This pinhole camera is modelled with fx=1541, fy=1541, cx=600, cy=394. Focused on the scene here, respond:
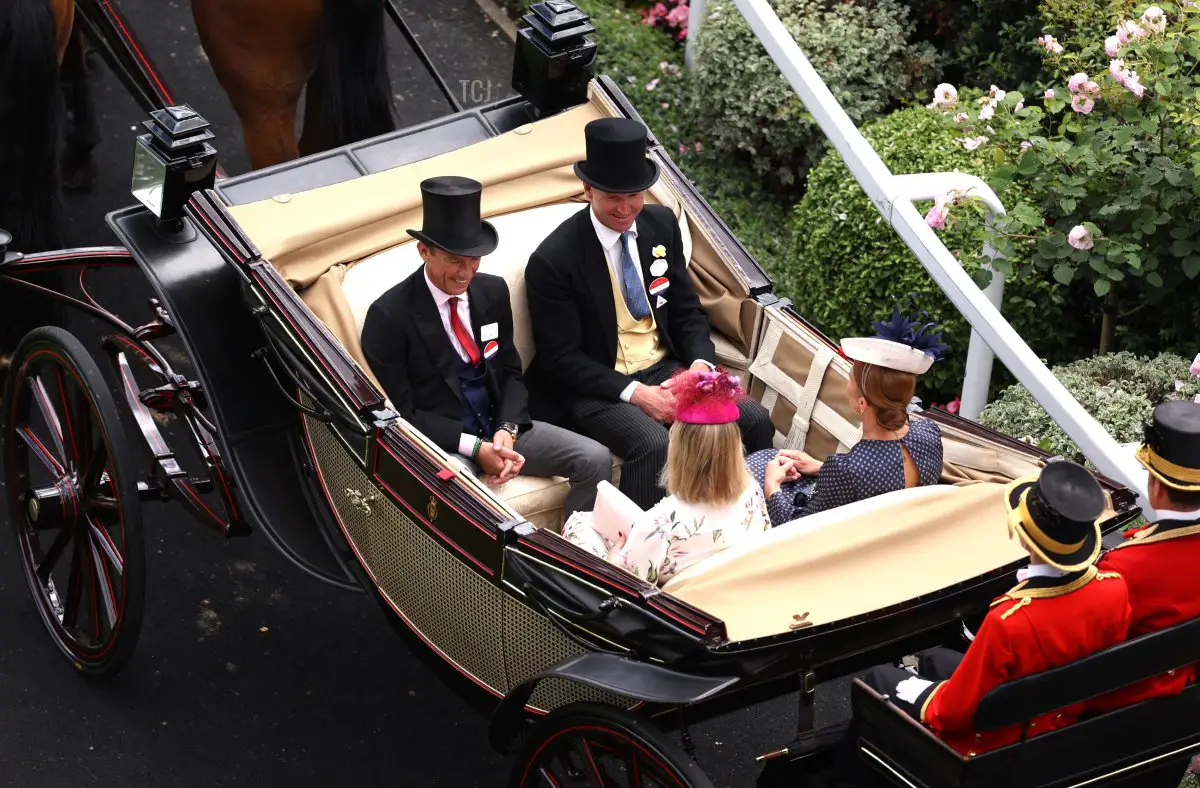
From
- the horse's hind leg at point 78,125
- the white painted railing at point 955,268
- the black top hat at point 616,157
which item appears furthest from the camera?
the horse's hind leg at point 78,125

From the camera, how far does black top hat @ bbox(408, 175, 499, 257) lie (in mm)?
3814

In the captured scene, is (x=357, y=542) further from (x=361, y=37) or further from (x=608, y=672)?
(x=361, y=37)

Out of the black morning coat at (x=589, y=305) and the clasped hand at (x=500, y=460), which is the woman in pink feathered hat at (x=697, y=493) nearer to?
the clasped hand at (x=500, y=460)

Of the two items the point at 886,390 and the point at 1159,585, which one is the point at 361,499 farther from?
the point at 1159,585

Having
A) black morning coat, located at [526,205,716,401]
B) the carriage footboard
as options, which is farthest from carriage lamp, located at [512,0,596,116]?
the carriage footboard

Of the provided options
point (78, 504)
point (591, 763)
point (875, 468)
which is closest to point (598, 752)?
point (591, 763)

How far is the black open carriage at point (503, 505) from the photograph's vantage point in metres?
3.07

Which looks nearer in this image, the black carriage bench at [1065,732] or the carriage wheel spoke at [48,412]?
the black carriage bench at [1065,732]

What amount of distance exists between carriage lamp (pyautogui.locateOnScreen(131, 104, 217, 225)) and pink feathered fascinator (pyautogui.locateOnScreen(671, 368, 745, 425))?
1.50m

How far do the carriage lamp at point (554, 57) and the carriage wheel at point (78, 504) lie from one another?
153 cm

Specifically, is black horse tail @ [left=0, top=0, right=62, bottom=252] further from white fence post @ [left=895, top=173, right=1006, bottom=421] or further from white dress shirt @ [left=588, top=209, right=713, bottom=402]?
white fence post @ [left=895, top=173, right=1006, bottom=421]

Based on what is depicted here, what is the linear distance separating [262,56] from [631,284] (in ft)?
5.67

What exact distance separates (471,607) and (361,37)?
237cm

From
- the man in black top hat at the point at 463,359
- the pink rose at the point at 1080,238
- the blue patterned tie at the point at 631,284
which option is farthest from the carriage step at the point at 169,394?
the pink rose at the point at 1080,238
